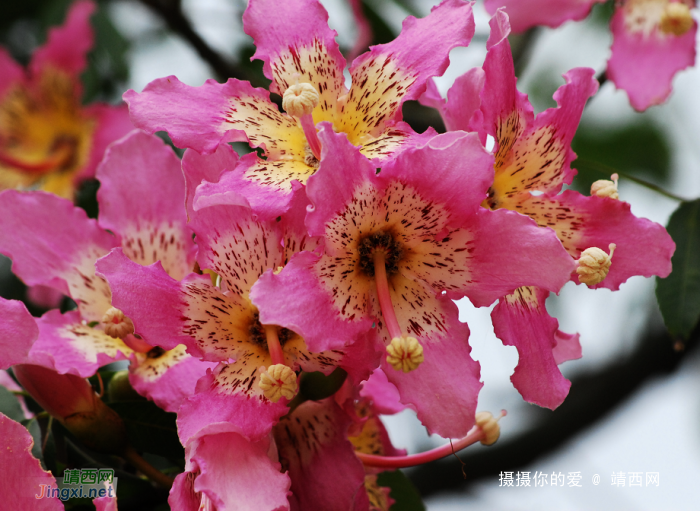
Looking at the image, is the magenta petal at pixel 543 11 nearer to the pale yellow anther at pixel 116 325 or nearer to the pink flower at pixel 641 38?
the pink flower at pixel 641 38

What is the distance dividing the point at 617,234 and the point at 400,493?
0.60m

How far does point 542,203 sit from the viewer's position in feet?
3.56

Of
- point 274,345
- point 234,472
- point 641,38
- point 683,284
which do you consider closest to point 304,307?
point 274,345

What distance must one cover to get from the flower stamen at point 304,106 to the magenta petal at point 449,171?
14 centimetres

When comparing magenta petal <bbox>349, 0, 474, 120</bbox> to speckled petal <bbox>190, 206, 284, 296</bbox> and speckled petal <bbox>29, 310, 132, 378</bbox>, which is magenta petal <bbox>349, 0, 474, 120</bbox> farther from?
speckled petal <bbox>29, 310, 132, 378</bbox>

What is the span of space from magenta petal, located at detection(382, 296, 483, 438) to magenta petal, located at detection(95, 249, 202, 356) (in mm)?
263

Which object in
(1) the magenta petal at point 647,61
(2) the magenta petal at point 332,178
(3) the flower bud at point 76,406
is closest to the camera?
(2) the magenta petal at point 332,178

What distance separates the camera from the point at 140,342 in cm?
111

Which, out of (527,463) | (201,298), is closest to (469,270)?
(201,298)

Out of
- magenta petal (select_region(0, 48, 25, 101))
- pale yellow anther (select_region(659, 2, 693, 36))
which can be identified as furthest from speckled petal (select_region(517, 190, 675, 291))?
magenta petal (select_region(0, 48, 25, 101))

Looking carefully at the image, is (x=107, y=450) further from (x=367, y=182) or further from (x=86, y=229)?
(x=367, y=182)

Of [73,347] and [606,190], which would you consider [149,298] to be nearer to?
[73,347]

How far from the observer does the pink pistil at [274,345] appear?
949mm

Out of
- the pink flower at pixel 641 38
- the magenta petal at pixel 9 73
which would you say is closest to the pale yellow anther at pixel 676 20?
the pink flower at pixel 641 38
